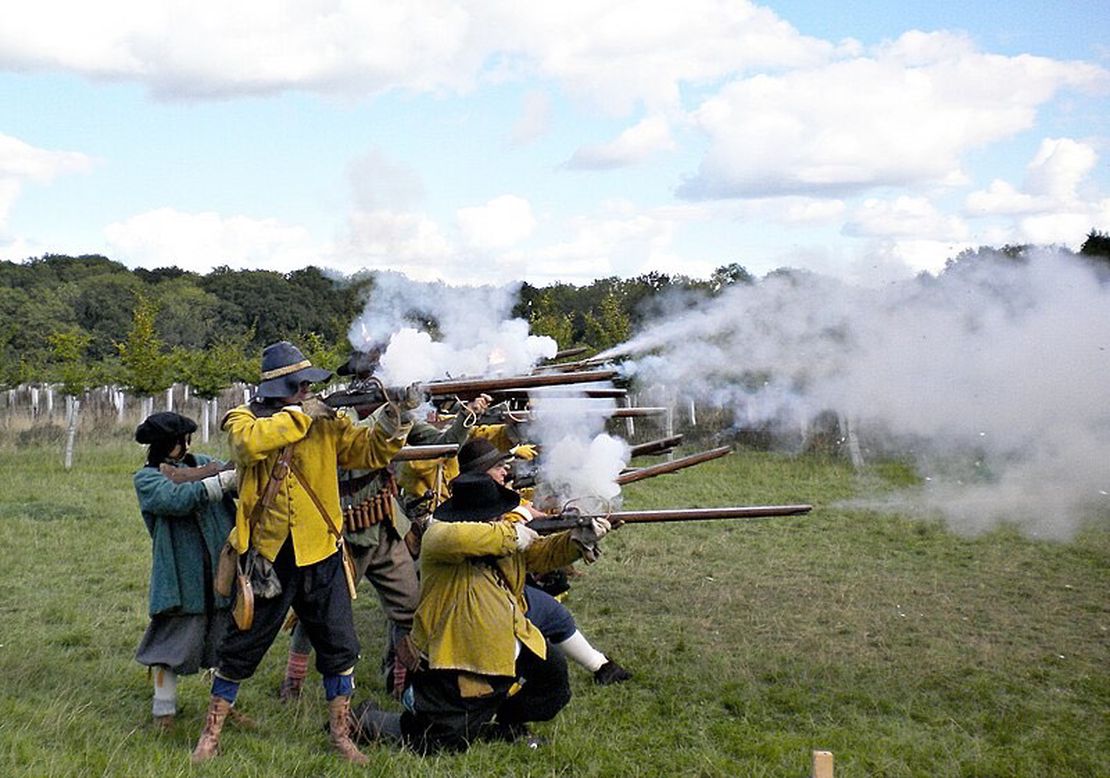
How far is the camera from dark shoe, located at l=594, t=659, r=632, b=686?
22.2ft

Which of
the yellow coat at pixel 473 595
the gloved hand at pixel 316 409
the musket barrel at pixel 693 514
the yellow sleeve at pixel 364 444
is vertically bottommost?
the yellow coat at pixel 473 595

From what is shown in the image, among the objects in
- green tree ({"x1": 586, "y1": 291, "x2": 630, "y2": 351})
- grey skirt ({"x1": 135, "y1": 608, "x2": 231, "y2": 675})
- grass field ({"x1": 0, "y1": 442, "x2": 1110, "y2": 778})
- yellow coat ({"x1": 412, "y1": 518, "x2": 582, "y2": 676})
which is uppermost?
green tree ({"x1": 586, "y1": 291, "x2": 630, "y2": 351})

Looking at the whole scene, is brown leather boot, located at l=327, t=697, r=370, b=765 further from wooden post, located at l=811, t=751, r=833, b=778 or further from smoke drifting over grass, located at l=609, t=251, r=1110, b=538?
smoke drifting over grass, located at l=609, t=251, r=1110, b=538

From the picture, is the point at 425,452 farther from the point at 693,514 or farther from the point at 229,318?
the point at 229,318

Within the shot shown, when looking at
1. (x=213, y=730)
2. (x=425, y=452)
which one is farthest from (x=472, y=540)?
(x=213, y=730)

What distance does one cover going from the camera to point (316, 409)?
540 cm

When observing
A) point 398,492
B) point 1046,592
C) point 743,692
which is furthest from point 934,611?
point 398,492

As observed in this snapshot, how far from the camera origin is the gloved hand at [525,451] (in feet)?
22.5

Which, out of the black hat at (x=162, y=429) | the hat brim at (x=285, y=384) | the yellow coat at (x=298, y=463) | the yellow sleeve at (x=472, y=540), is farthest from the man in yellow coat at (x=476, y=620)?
the black hat at (x=162, y=429)

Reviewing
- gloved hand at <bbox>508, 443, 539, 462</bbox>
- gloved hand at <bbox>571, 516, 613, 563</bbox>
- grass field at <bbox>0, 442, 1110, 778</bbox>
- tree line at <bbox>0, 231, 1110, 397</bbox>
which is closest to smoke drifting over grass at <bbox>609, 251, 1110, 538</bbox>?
tree line at <bbox>0, 231, 1110, 397</bbox>

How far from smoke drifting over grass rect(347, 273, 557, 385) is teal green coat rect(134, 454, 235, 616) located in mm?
1371

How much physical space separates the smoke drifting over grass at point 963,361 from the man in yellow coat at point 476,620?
3.88m

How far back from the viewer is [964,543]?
11203mm

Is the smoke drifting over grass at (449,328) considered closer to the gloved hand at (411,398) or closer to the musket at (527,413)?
the musket at (527,413)
